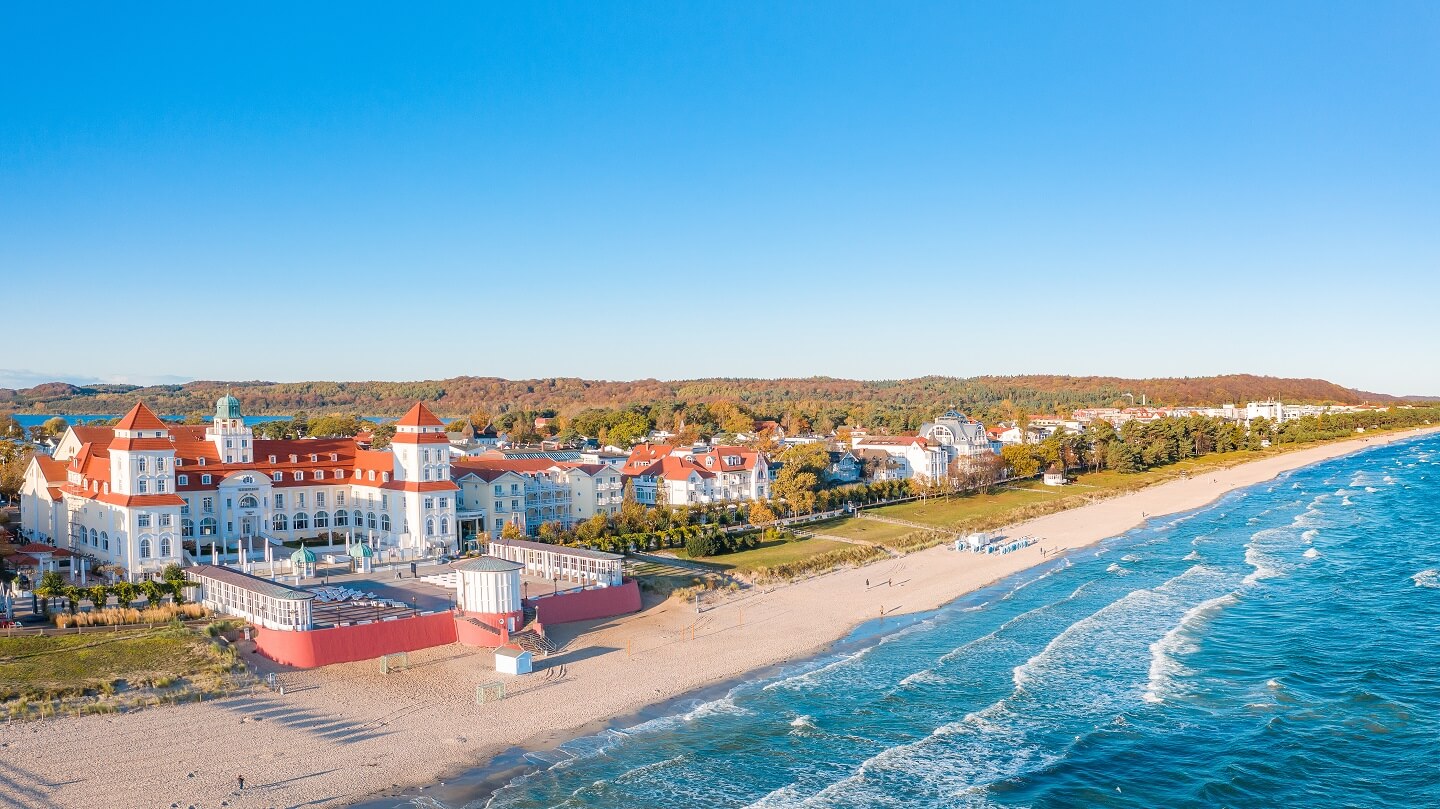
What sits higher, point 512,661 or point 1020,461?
point 1020,461

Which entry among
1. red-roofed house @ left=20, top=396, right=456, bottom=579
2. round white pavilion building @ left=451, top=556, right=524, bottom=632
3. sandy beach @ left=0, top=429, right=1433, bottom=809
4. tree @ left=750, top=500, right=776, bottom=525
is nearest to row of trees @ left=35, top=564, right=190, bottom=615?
red-roofed house @ left=20, top=396, right=456, bottom=579

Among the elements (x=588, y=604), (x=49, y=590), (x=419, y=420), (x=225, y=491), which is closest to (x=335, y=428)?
(x=225, y=491)

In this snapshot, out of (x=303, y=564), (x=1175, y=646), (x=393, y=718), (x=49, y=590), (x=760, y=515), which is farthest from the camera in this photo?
(x=760, y=515)

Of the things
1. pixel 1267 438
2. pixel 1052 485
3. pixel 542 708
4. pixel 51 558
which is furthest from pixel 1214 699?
pixel 1267 438

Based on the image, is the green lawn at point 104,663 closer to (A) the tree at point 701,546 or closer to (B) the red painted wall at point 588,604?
(B) the red painted wall at point 588,604

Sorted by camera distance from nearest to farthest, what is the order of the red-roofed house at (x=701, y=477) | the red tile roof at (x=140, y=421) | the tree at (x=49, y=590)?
1. the tree at (x=49, y=590)
2. the red tile roof at (x=140, y=421)
3. the red-roofed house at (x=701, y=477)

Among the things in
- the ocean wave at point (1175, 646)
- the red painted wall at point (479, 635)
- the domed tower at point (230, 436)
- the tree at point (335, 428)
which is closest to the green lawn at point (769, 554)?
the red painted wall at point (479, 635)

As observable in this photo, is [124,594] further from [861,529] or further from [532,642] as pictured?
[861,529]
